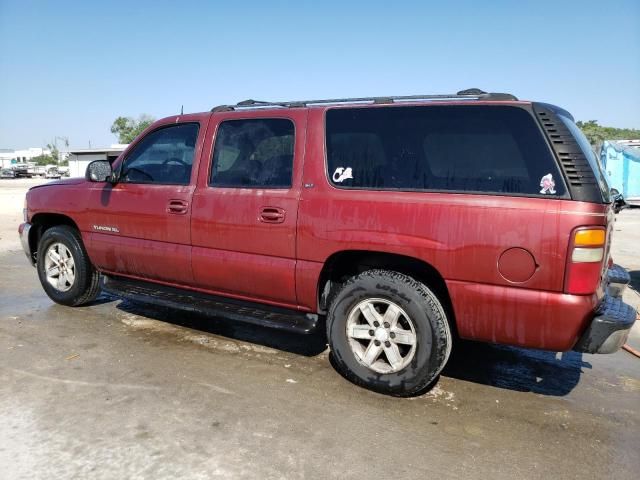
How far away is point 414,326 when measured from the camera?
3.33 meters

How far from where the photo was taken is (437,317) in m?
3.27

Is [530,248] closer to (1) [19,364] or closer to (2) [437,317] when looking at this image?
(2) [437,317]

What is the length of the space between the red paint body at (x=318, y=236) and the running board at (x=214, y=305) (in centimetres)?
7

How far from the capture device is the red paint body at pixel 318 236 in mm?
2932

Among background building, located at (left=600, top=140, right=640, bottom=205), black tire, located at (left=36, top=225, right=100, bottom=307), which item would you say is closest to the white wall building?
background building, located at (left=600, top=140, right=640, bottom=205)

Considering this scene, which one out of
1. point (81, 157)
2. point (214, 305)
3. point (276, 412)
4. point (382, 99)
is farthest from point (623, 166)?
point (81, 157)

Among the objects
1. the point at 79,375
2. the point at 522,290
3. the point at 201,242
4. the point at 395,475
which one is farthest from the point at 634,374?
the point at 79,375

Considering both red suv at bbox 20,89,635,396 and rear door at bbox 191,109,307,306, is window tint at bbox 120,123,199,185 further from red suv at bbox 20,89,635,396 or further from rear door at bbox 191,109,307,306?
rear door at bbox 191,109,307,306

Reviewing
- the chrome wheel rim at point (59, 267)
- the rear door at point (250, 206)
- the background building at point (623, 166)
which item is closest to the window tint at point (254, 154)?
the rear door at point (250, 206)

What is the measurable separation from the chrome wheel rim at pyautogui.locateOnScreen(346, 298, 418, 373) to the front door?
1.55 metres

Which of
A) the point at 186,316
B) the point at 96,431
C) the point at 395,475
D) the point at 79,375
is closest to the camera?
the point at 395,475

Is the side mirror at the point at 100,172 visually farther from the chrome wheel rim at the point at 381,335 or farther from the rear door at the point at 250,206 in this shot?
the chrome wheel rim at the point at 381,335

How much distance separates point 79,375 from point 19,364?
0.58 m

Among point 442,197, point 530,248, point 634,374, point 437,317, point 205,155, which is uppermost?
point 205,155
